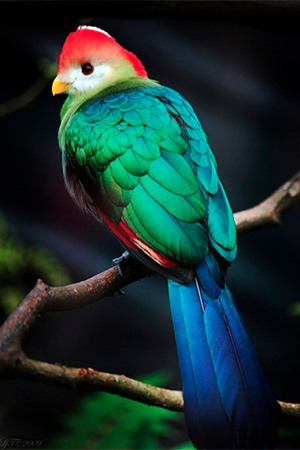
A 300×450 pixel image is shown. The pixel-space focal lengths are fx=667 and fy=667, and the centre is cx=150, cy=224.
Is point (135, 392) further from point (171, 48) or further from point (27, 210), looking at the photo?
point (171, 48)

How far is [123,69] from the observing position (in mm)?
1279

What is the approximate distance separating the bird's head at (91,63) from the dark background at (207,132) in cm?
4

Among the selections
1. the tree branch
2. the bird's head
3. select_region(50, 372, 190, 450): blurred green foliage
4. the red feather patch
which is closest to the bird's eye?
the bird's head

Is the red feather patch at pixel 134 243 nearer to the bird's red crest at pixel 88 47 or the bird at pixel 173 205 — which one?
the bird at pixel 173 205

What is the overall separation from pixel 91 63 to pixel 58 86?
80mm

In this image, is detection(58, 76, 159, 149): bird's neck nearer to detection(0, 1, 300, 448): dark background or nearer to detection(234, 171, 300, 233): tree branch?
detection(0, 1, 300, 448): dark background

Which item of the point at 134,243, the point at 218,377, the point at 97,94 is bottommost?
the point at 218,377

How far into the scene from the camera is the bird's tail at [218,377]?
0.94 metres

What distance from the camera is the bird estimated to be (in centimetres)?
95

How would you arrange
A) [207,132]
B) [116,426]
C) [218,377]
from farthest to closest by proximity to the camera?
[207,132], [116,426], [218,377]

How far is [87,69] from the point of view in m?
1.26

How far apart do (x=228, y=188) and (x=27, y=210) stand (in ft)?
1.28

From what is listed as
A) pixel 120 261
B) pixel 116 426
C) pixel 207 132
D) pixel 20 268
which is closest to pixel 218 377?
pixel 116 426

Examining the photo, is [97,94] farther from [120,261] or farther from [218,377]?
[218,377]
